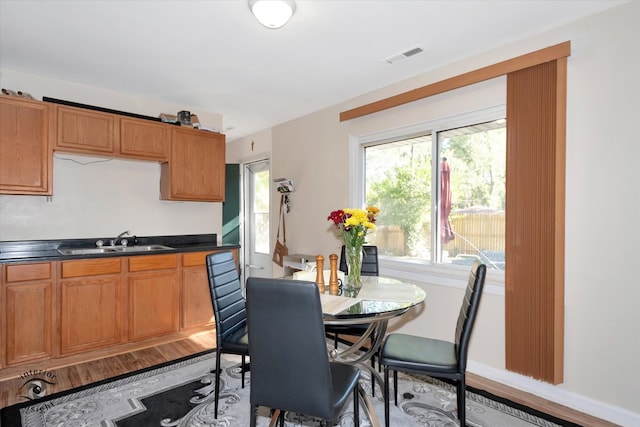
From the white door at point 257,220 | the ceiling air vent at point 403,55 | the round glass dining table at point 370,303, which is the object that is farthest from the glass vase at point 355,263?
the white door at point 257,220

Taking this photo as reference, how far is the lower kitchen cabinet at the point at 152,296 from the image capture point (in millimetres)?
3256

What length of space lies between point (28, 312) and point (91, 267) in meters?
0.53

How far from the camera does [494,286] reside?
268cm

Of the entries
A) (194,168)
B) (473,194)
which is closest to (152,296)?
(194,168)

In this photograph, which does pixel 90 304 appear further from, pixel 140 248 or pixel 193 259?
pixel 193 259

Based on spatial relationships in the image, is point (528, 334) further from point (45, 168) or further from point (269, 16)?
point (45, 168)

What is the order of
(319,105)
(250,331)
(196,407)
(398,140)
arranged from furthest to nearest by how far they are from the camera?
(319,105) → (398,140) → (196,407) → (250,331)

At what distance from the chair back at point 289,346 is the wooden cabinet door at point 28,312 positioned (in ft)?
7.75

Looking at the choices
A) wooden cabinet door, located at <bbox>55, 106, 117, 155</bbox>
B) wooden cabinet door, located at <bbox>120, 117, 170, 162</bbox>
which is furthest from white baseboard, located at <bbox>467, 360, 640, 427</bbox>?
wooden cabinet door, located at <bbox>55, 106, 117, 155</bbox>

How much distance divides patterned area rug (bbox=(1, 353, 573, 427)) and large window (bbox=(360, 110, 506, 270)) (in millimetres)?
1067

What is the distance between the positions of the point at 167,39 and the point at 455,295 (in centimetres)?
305

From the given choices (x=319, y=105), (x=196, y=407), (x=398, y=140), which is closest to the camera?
(x=196, y=407)

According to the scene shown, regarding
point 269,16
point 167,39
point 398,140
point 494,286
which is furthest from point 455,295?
point 167,39

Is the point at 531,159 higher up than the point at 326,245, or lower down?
higher up
